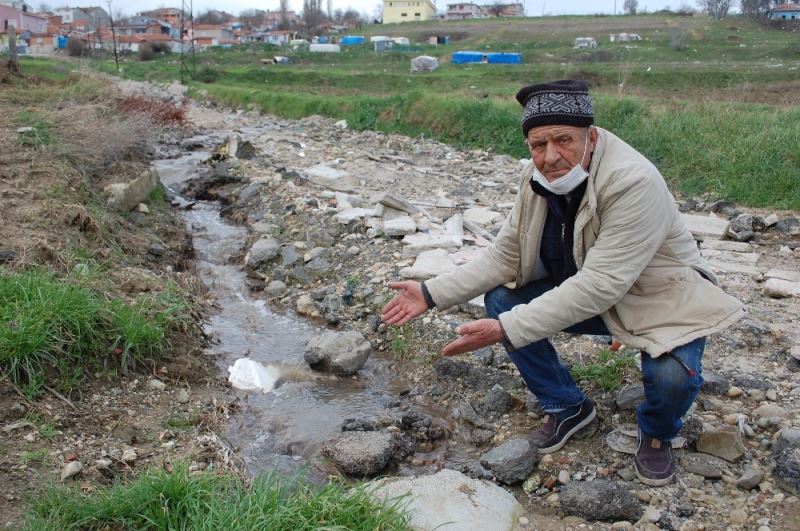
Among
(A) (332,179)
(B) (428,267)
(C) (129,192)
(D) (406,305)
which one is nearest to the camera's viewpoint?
(D) (406,305)

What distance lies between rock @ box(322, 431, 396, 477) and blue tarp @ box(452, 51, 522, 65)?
34763 millimetres

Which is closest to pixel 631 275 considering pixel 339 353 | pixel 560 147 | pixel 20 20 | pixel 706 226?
pixel 560 147

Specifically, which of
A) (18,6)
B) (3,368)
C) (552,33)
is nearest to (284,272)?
(3,368)

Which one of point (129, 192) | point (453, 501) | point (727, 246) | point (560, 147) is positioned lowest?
point (453, 501)

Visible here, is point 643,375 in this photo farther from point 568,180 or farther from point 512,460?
point 568,180

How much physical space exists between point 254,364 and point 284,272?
1728 mm

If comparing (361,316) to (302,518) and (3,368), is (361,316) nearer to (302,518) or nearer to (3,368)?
(3,368)

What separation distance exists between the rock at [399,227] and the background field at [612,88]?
3936 mm

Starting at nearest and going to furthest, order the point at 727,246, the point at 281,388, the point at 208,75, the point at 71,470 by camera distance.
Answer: the point at 71,470, the point at 281,388, the point at 727,246, the point at 208,75

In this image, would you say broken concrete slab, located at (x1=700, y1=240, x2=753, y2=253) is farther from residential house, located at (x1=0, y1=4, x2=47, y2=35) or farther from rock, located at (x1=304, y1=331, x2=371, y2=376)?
residential house, located at (x1=0, y1=4, x2=47, y2=35)

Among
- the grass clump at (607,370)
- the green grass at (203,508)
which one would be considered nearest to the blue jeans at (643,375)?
the grass clump at (607,370)

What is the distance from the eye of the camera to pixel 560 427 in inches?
118

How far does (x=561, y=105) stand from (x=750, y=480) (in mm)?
1687

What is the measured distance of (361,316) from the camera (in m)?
4.90
